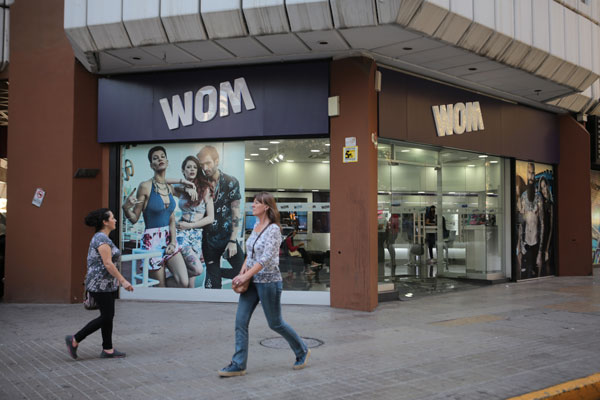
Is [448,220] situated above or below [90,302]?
above

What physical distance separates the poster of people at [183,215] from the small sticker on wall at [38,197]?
4.90ft

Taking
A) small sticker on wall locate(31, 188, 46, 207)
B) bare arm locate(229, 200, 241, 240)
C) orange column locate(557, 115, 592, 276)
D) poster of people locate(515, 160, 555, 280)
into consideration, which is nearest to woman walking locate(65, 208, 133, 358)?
bare arm locate(229, 200, 241, 240)

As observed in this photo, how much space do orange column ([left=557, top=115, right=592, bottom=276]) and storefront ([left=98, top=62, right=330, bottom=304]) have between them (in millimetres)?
8624

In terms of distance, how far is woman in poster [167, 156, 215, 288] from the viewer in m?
10.5

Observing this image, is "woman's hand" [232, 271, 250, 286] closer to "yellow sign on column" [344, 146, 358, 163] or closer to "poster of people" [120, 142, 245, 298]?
"yellow sign on column" [344, 146, 358, 163]

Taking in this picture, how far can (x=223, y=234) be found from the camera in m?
10.4

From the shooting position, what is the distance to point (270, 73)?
1008cm

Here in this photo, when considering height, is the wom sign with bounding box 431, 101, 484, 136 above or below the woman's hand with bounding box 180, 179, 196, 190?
above

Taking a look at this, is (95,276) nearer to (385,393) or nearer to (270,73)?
(385,393)

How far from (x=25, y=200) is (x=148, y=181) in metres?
2.40

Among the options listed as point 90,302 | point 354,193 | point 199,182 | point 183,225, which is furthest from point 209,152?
point 90,302

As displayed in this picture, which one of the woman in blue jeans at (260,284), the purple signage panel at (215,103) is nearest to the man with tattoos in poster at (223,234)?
the purple signage panel at (215,103)

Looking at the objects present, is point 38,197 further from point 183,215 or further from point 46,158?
point 183,215

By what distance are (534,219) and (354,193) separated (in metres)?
7.30
